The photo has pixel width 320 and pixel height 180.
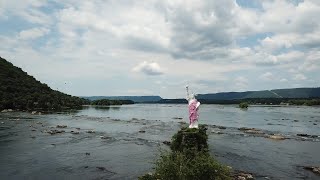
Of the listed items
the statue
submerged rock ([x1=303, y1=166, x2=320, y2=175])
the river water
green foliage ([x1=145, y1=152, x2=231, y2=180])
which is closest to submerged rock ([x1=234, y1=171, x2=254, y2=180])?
the river water

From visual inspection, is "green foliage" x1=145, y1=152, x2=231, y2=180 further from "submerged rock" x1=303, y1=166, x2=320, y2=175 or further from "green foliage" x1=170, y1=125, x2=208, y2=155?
"submerged rock" x1=303, y1=166, x2=320, y2=175

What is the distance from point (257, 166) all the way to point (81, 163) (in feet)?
52.3

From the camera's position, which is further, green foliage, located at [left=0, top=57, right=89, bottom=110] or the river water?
green foliage, located at [left=0, top=57, right=89, bottom=110]

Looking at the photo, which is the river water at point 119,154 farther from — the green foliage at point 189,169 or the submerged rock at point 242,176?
the green foliage at point 189,169

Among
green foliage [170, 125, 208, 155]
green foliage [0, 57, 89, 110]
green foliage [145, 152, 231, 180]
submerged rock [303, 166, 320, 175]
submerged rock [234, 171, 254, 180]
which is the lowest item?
submerged rock [303, 166, 320, 175]

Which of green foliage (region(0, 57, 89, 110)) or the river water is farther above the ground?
green foliage (region(0, 57, 89, 110))

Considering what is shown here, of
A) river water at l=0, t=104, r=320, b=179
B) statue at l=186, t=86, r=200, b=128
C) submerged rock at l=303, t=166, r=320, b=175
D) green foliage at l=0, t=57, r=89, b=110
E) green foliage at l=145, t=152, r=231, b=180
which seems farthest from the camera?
green foliage at l=0, t=57, r=89, b=110

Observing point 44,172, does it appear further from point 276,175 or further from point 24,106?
point 24,106

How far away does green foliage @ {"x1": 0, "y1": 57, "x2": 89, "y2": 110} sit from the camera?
12291 cm

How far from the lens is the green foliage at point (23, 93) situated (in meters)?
123

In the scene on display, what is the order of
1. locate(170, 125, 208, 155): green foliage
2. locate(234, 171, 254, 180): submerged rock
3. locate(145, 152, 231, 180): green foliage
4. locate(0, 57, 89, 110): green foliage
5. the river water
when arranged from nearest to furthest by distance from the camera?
locate(145, 152, 231, 180): green foliage
locate(234, 171, 254, 180): submerged rock
locate(170, 125, 208, 155): green foliage
the river water
locate(0, 57, 89, 110): green foliage

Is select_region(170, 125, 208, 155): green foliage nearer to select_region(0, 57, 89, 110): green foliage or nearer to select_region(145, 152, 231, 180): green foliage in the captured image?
select_region(145, 152, 231, 180): green foliage

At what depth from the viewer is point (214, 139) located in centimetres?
4975

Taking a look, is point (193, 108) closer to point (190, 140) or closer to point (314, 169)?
point (190, 140)
